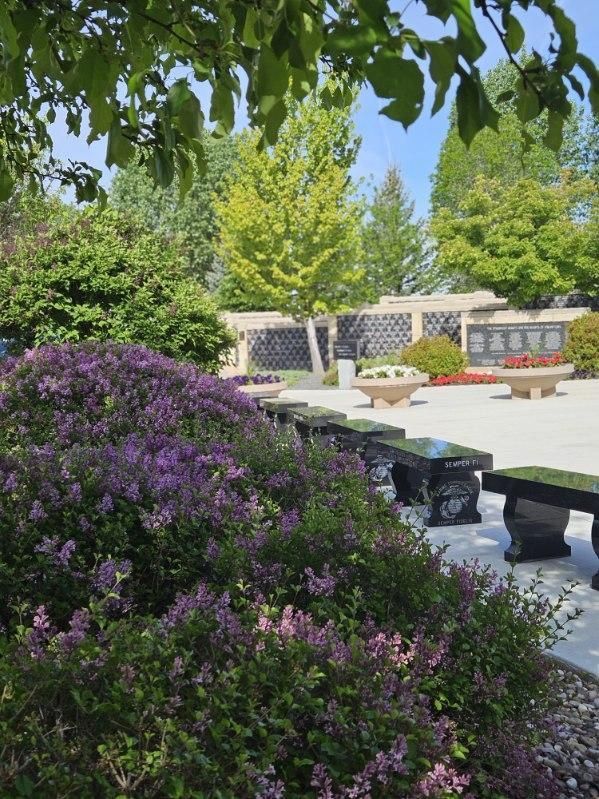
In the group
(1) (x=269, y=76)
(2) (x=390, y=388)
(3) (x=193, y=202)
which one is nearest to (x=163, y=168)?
(1) (x=269, y=76)

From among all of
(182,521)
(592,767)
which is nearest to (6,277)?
(182,521)

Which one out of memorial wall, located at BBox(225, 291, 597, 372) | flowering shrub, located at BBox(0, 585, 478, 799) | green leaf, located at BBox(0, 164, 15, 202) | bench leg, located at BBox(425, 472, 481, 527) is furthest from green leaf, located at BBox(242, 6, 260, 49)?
memorial wall, located at BBox(225, 291, 597, 372)

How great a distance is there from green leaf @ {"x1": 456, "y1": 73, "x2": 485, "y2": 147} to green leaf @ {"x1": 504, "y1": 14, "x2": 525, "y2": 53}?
34cm

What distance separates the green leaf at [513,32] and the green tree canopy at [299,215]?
2931cm

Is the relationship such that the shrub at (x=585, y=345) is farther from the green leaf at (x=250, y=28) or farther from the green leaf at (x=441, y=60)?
the green leaf at (x=441, y=60)

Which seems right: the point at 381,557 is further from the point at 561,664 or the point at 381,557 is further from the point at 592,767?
the point at 561,664

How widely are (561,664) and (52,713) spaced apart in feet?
9.84

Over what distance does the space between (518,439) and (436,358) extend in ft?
43.5

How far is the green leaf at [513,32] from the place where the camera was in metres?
1.83

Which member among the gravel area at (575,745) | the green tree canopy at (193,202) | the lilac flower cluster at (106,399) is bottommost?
the gravel area at (575,745)

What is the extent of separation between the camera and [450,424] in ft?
48.4

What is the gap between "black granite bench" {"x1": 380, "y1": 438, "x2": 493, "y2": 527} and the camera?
23.7ft

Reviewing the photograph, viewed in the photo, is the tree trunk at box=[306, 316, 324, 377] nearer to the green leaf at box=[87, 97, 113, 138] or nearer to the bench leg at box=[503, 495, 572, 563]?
the bench leg at box=[503, 495, 572, 563]

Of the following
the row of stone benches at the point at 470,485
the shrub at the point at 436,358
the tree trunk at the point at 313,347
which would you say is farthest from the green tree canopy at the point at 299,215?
the row of stone benches at the point at 470,485
